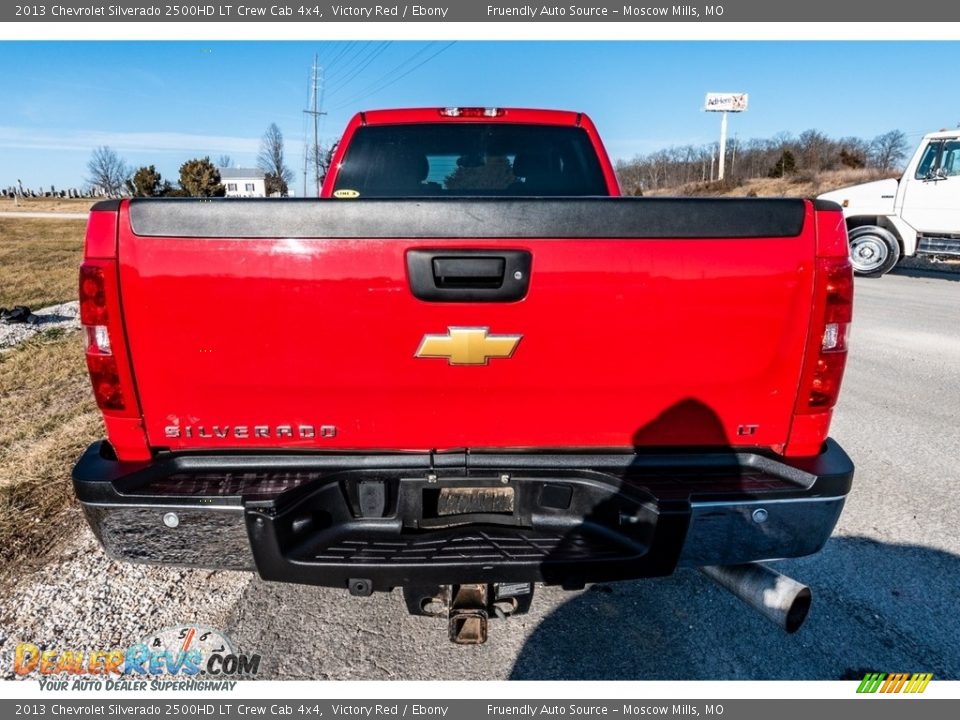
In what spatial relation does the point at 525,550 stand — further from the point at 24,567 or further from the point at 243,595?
the point at 24,567

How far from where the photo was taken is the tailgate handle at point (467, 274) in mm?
1894

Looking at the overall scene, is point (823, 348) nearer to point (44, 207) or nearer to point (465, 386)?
point (465, 386)

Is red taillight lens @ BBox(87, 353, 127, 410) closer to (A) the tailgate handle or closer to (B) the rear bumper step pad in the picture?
(B) the rear bumper step pad

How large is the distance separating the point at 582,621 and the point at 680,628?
1.36 feet

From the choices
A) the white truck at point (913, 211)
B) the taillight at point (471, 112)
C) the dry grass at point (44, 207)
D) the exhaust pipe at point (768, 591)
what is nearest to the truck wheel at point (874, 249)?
the white truck at point (913, 211)

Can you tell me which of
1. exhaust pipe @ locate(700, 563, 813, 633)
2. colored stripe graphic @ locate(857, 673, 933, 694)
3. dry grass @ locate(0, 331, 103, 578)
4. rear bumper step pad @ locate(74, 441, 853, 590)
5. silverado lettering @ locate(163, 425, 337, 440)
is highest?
silverado lettering @ locate(163, 425, 337, 440)

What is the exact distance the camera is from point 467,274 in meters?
1.89

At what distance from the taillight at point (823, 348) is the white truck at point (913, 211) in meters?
12.3

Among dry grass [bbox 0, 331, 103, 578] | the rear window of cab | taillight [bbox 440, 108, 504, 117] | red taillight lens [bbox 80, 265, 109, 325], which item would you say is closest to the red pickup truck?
red taillight lens [bbox 80, 265, 109, 325]

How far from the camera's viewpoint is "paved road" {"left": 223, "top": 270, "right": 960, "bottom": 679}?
2.35 m

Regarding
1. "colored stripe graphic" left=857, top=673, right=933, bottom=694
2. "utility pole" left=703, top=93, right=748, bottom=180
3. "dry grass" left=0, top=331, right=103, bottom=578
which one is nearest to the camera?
"colored stripe graphic" left=857, top=673, right=933, bottom=694

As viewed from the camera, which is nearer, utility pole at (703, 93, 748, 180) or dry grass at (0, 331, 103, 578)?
dry grass at (0, 331, 103, 578)

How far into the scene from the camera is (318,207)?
1.88 metres

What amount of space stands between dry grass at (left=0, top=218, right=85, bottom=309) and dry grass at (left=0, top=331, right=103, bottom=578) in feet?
15.0
